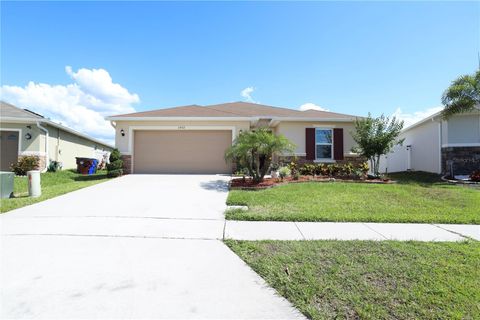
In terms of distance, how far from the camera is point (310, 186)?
30.4ft

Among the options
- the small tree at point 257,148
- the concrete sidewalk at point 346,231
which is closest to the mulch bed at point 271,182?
the small tree at point 257,148

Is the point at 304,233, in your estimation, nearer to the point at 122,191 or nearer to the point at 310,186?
the point at 310,186

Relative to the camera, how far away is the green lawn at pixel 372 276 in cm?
247

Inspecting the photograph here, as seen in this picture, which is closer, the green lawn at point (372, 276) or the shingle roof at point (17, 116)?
the green lawn at point (372, 276)

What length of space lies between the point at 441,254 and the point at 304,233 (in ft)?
6.60

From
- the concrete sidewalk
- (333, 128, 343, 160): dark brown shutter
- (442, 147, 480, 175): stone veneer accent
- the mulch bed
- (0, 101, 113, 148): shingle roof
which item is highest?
(0, 101, 113, 148): shingle roof

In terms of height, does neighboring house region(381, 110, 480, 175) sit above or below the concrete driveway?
above

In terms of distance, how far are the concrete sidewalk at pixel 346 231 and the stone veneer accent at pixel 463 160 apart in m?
9.10

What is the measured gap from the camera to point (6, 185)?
25.2 ft

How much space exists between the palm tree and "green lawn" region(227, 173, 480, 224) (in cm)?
473

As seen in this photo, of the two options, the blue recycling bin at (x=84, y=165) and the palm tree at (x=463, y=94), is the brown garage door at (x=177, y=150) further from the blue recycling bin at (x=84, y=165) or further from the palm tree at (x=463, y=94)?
the palm tree at (x=463, y=94)

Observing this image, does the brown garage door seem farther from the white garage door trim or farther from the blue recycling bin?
the blue recycling bin

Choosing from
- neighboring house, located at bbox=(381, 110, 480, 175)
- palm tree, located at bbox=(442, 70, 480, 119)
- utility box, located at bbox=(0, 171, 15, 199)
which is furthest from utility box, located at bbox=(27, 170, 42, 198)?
neighboring house, located at bbox=(381, 110, 480, 175)

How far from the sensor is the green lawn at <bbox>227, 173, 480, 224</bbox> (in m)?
5.79
